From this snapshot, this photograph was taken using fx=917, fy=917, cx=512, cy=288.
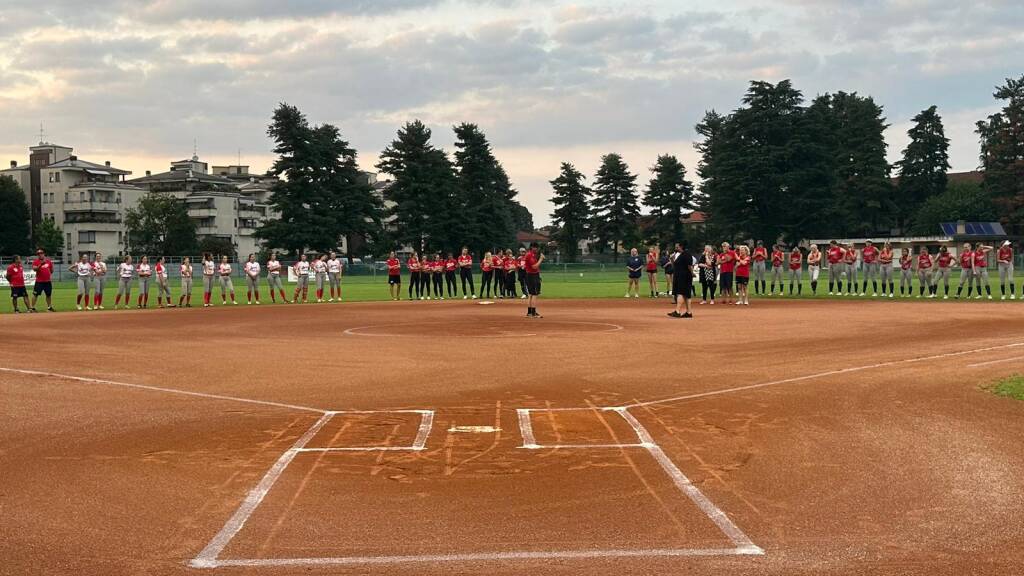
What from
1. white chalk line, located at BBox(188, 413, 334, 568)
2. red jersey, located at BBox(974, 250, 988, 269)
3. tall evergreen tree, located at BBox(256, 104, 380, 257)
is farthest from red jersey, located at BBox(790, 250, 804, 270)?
tall evergreen tree, located at BBox(256, 104, 380, 257)

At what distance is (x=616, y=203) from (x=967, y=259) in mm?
80501

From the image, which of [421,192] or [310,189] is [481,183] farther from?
[310,189]

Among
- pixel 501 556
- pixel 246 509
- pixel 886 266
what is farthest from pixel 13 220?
pixel 501 556

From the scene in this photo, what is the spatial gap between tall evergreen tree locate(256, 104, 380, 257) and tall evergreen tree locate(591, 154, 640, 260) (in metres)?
34.8

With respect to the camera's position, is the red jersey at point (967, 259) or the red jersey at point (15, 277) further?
the red jersey at point (967, 259)

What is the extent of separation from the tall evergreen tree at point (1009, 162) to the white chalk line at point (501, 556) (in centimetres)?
9964

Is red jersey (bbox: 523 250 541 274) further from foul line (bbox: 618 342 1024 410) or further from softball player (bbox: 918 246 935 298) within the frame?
softball player (bbox: 918 246 935 298)

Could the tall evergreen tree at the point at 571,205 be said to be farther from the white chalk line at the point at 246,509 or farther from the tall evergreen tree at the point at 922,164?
the white chalk line at the point at 246,509

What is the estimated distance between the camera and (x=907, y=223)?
107 metres

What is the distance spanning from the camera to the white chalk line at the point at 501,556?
5.69 meters

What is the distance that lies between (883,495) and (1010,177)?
103m

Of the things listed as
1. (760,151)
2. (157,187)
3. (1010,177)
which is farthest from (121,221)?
(1010,177)

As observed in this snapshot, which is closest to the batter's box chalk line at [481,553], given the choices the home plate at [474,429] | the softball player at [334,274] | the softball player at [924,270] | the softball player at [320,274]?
the home plate at [474,429]

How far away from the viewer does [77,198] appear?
110188 millimetres
